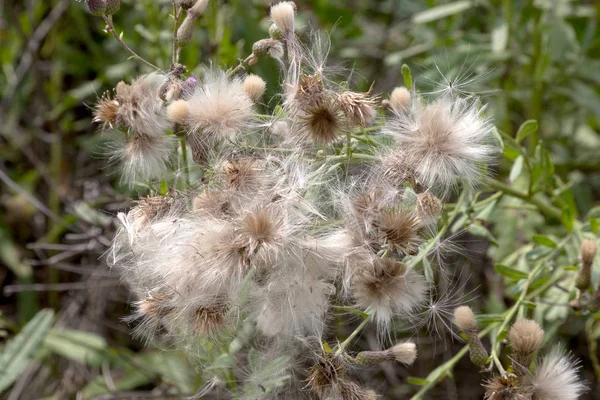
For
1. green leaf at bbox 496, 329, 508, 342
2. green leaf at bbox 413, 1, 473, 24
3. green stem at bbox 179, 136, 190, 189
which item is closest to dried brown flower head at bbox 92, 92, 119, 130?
green stem at bbox 179, 136, 190, 189

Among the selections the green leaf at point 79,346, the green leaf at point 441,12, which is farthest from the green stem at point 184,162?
the green leaf at point 441,12

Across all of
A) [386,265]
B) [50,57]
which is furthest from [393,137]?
[50,57]

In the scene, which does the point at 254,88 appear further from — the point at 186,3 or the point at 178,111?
the point at 186,3

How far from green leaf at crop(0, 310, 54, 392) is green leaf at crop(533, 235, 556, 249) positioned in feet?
5.60

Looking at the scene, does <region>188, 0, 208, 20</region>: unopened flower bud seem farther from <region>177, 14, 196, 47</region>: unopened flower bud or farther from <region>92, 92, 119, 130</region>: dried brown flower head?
<region>92, 92, 119, 130</region>: dried brown flower head

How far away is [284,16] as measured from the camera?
5.60ft

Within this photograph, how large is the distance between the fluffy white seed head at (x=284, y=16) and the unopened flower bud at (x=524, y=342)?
87 centimetres

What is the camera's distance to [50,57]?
3682 millimetres

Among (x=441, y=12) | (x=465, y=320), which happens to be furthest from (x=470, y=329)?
(x=441, y=12)

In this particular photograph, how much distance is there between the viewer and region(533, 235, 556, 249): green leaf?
1978 mm

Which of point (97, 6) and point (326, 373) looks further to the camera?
point (97, 6)

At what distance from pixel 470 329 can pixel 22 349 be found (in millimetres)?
1655

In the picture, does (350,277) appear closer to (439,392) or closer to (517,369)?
(517,369)

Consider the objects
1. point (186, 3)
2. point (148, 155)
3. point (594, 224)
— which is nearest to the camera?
point (148, 155)
